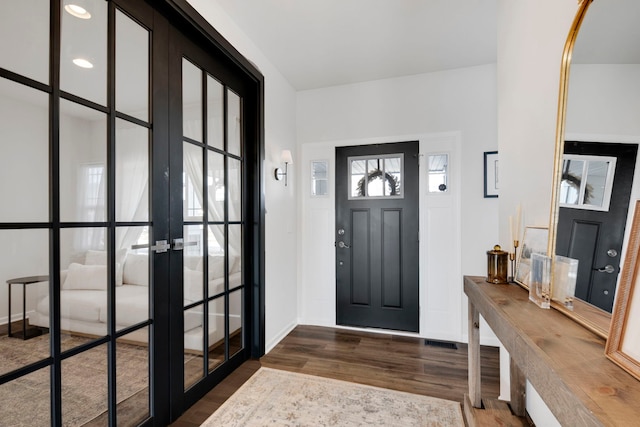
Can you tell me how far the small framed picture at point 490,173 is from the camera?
2.82 metres

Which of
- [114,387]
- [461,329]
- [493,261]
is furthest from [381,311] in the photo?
[114,387]

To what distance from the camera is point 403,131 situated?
10.3 feet

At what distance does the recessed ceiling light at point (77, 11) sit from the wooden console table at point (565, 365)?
2.06m

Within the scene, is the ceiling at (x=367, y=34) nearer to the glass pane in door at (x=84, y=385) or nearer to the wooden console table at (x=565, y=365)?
the wooden console table at (x=565, y=365)

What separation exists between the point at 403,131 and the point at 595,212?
2.42 m

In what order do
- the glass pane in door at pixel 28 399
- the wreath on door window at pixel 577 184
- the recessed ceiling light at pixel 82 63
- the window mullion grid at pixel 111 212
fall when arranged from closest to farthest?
the wreath on door window at pixel 577 184 → the glass pane in door at pixel 28 399 → the recessed ceiling light at pixel 82 63 → the window mullion grid at pixel 111 212

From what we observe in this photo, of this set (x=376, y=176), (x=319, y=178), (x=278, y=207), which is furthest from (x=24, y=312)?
(x=376, y=176)

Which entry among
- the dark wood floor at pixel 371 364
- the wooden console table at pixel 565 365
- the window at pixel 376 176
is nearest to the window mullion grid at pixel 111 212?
the dark wood floor at pixel 371 364

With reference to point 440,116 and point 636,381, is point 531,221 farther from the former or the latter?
point 440,116

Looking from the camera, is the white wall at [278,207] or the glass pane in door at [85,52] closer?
the glass pane in door at [85,52]

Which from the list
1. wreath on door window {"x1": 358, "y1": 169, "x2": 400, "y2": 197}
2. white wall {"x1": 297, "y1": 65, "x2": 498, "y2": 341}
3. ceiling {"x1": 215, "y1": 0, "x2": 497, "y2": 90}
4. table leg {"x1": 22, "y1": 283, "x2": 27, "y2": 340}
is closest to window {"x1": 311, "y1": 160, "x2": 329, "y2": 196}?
white wall {"x1": 297, "y1": 65, "x2": 498, "y2": 341}

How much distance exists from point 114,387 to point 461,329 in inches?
111

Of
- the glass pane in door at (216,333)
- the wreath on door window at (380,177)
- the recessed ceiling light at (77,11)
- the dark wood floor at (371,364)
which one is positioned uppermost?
the recessed ceiling light at (77,11)

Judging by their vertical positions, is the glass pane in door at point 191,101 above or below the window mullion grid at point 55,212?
above
